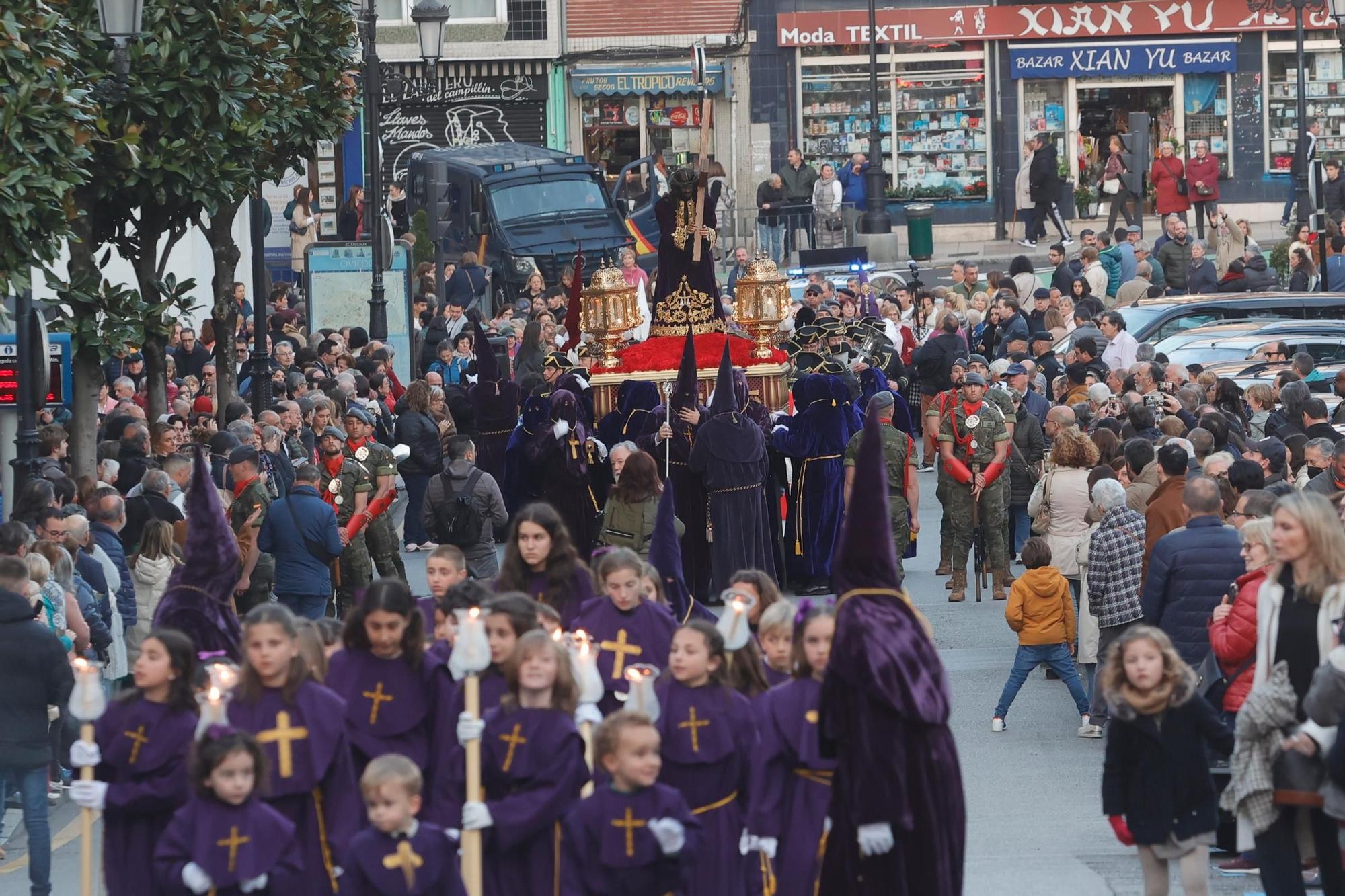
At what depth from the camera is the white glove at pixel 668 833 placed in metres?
7.96

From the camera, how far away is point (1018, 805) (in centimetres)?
1174

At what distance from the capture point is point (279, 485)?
1562cm

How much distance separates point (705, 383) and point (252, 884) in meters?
9.72

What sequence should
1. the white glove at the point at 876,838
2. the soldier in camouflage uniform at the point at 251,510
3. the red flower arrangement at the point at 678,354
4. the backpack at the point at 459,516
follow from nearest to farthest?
the white glove at the point at 876,838, the soldier in camouflage uniform at the point at 251,510, the backpack at the point at 459,516, the red flower arrangement at the point at 678,354

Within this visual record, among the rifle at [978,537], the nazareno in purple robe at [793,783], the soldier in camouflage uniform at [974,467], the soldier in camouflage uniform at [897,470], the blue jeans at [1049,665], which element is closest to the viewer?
the nazareno in purple robe at [793,783]

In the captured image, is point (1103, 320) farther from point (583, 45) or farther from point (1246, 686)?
point (583, 45)

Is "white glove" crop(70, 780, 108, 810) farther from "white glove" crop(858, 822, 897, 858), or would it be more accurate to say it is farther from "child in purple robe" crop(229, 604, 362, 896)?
"white glove" crop(858, 822, 897, 858)

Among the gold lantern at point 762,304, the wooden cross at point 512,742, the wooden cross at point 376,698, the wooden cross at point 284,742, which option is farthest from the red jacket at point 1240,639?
the gold lantern at point 762,304

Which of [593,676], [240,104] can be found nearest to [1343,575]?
[593,676]

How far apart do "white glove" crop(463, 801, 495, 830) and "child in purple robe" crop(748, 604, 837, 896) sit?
1087mm

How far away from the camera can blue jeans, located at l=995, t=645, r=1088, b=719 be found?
42.9ft

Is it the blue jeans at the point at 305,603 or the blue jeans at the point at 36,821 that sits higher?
the blue jeans at the point at 305,603

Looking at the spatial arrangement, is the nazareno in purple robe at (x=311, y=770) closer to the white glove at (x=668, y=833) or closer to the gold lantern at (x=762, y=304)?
the white glove at (x=668, y=833)

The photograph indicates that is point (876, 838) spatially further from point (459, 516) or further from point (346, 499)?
point (346, 499)
